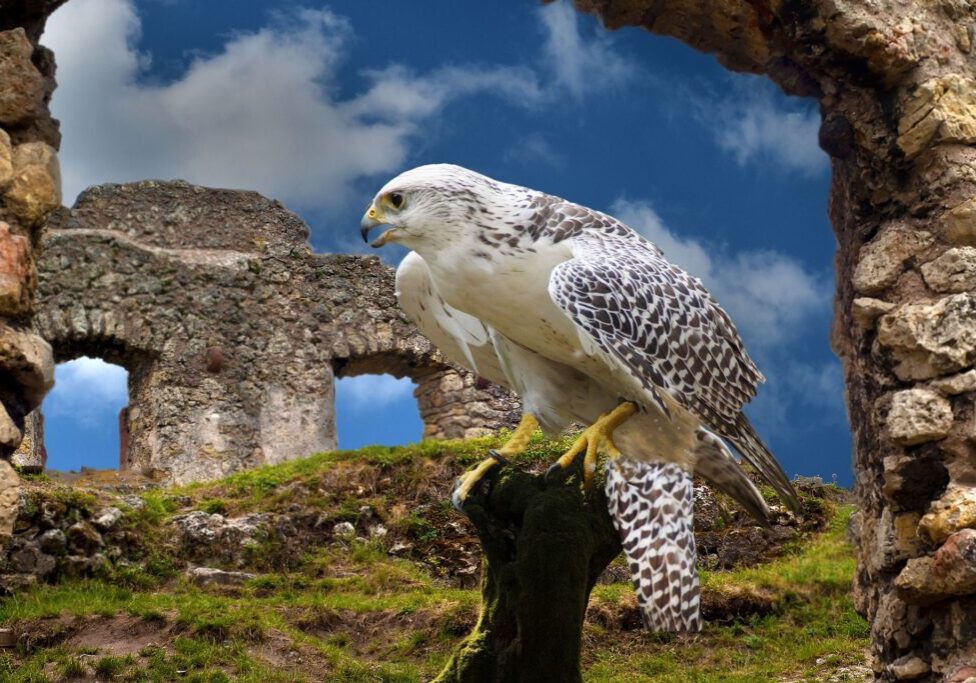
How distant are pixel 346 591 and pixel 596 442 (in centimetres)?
378

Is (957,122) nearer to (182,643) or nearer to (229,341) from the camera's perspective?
(182,643)

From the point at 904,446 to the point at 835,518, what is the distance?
3.85 m

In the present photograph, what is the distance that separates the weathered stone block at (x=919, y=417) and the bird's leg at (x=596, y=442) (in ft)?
4.23

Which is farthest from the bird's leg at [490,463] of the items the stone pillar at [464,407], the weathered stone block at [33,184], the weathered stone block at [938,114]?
the stone pillar at [464,407]

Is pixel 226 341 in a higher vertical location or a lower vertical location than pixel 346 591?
higher

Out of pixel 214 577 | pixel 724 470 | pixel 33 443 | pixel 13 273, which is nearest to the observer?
pixel 724 470

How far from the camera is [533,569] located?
340 centimetres

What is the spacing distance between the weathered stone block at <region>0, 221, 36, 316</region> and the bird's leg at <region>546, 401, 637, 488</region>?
1723 mm

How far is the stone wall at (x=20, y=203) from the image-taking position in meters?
3.61

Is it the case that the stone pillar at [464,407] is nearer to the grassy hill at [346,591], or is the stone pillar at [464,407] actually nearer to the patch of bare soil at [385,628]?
the grassy hill at [346,591]

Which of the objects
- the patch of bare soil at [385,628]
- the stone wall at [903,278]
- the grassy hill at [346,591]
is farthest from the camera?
the patch of bare soil at [385,628]

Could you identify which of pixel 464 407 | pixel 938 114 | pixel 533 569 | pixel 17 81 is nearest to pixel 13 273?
pixel 17 81

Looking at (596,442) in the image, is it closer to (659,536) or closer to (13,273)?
(659,536)

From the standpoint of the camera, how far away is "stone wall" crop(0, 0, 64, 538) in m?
3.61
